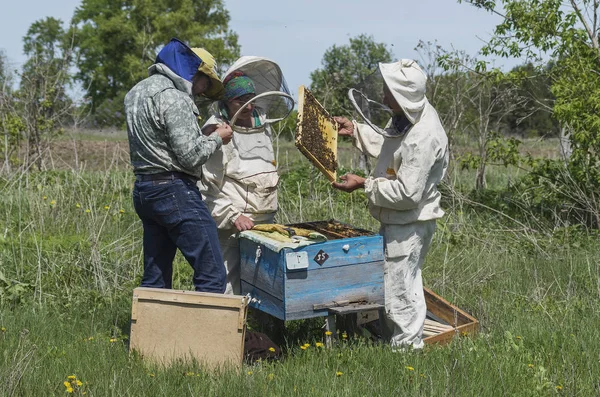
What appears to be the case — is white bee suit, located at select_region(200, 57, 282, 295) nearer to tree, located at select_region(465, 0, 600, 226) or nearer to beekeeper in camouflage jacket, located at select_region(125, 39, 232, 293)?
beekeeper in camouflage jacket, located at select_region(125, 39, 232, 293)

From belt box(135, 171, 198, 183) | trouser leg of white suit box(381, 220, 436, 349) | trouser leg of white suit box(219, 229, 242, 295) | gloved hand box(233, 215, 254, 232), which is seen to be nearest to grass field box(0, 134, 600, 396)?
trouser leg of white suit box(381, 220, 436, 349)

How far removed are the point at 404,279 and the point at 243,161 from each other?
4.35ft

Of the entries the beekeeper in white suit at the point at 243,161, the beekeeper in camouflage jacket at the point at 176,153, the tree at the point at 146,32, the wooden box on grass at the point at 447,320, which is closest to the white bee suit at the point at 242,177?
the beekeeper in white suit at the point at 243,161

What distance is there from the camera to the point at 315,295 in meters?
4.48

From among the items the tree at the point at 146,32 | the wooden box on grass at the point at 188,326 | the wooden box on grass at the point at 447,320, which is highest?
the tree at the point at 146,32

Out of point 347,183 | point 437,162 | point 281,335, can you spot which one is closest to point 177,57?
point 347,183

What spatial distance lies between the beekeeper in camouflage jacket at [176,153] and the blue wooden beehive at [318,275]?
31cm

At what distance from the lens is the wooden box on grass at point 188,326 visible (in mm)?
4371

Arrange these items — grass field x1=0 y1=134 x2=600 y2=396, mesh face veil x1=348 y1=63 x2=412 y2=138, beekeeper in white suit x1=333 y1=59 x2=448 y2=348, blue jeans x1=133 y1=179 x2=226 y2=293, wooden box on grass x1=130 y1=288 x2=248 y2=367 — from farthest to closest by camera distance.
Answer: mesh face veil x1=348 y1=63 x2=412 y2=138 → beekeeper in white suit x1=333 y1=59 x2=448 y2=348 → blue jeans x1=133 y1=179 x2=226 y2=293 → wooden box on grass x1=130 y1=288 x2=248 y2=367 → grass field x1=0 y1=134 x2=600 y2=396

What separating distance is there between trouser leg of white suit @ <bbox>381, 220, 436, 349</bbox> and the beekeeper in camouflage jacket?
3.62 feet

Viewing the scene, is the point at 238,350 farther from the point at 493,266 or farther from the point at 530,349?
the point at 493,266

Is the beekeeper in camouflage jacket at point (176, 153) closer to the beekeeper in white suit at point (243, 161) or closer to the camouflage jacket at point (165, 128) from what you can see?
the camouflage jacket at point (165, 128)

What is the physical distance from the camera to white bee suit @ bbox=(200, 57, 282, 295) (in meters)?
4.89

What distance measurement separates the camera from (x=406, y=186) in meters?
4.57
